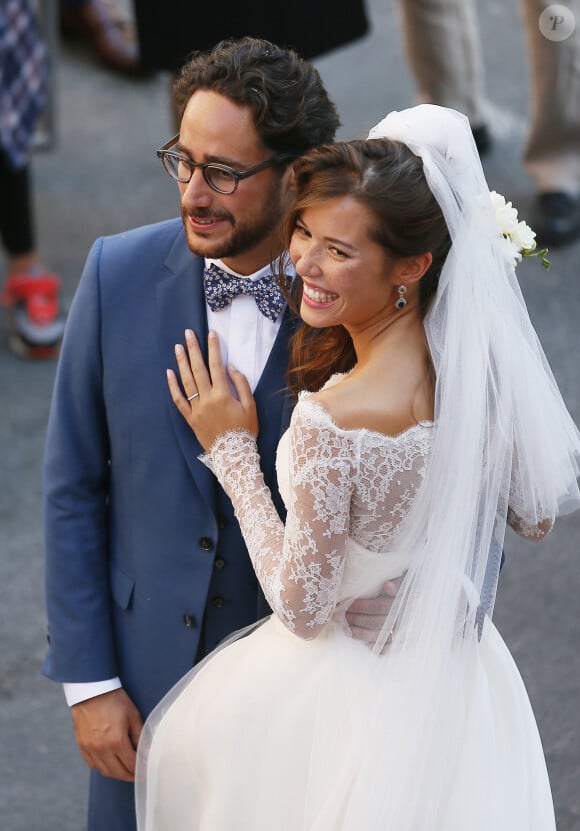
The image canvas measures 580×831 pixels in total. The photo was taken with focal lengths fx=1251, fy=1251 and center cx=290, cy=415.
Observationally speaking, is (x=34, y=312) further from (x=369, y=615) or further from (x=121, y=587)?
(x=369, y=615)

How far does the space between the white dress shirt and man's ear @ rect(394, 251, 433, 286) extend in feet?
1.24

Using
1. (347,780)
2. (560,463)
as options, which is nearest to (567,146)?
(560,463)

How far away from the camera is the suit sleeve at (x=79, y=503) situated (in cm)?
237

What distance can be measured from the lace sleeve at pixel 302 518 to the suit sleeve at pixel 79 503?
0.33 meters

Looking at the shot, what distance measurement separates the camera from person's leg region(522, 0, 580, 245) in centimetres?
559


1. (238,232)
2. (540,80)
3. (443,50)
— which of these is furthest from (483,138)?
(238,232)

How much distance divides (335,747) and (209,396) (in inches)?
25.9

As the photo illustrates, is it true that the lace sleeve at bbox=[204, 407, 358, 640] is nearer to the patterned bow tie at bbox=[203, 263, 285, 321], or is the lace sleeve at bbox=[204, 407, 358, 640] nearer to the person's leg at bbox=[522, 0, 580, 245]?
the patterned bow tie at bbox=[203, 263, 285, 321]

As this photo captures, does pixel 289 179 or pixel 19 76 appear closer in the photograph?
pixel 289 179

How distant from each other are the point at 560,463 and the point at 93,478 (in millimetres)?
898

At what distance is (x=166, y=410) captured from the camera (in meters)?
2.35

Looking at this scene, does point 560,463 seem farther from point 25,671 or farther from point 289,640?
point 25,671

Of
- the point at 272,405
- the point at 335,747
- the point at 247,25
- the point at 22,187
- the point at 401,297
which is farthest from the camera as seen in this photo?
the point at 22,187

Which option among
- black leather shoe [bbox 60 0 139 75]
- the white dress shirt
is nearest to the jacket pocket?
the white dress shirt
